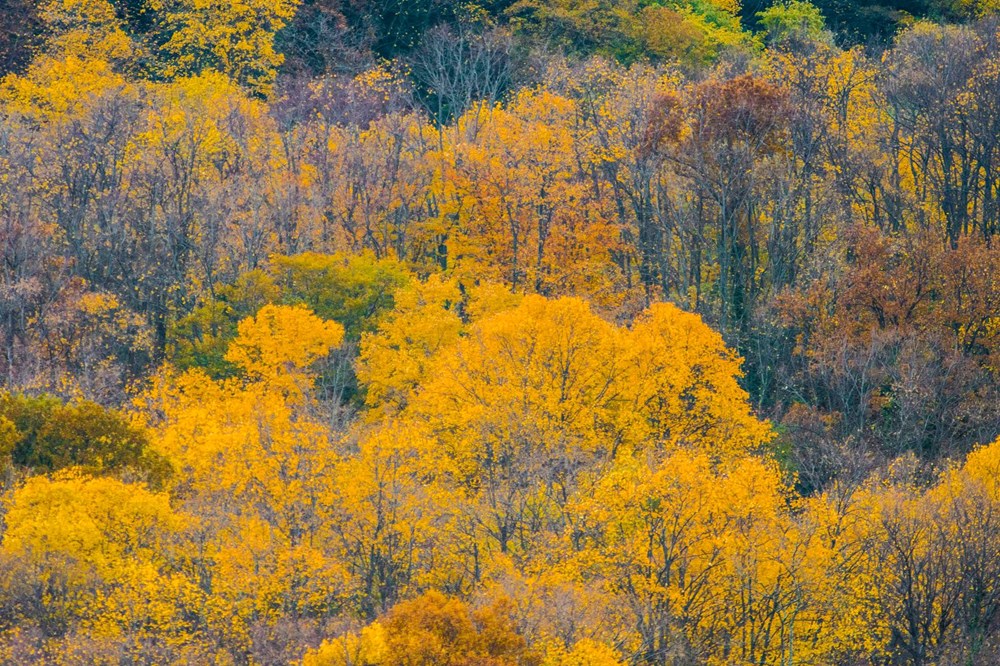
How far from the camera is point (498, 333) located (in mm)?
56719

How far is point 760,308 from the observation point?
6312 cm

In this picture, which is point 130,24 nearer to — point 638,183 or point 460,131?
point 460,131

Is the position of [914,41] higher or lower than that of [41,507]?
higher

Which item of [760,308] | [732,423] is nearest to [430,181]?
[760,308]

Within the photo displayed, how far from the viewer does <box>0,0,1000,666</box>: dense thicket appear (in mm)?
44719

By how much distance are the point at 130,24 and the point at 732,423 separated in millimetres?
42093

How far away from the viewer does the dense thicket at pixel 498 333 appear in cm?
4472

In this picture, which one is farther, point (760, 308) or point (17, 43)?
point (17, 43)

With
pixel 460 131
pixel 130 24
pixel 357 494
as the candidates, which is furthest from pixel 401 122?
pixel 357 494

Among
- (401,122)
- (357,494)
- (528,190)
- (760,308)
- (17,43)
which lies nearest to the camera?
(357,494)

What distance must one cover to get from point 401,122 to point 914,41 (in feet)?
70.6

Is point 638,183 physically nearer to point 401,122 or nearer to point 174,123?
point 401,122

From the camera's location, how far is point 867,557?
152 feet

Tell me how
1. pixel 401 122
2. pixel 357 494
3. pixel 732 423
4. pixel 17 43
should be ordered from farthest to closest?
1. pixel 17 43
2. pixel 401 122
3. pixel 732 423
4. pixel 357 494
